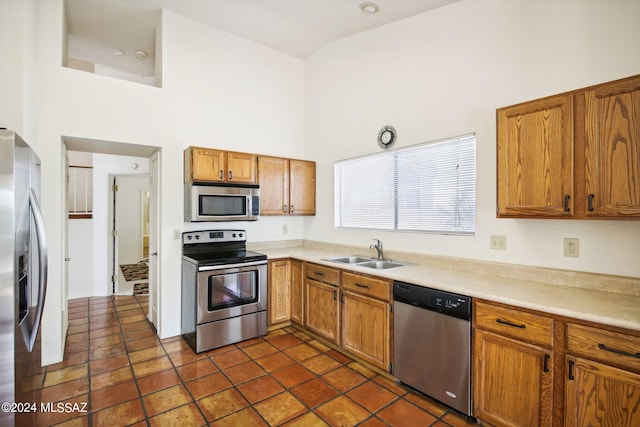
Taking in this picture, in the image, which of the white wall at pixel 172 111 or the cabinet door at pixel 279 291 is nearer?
the white wall at pixel 172 111

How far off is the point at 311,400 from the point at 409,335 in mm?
884

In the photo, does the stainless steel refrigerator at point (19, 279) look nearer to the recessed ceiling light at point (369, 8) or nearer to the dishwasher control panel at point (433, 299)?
the dishwasher control panel at point (433, 299)

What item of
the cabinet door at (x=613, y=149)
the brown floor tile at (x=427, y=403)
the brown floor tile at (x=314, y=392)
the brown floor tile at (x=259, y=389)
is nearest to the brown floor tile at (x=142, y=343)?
the brown floor tile at (x=259, y=389)

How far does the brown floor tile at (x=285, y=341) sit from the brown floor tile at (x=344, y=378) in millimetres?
692

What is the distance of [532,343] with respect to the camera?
179 centimetres

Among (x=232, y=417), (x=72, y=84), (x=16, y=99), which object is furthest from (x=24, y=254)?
(x=72, y=84)

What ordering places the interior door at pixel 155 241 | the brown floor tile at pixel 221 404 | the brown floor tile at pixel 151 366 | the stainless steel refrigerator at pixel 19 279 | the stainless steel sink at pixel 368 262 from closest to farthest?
the stainless steel refrigerator at pixel 19 279 < the brown floor tile at pixel 221 404 < the brown floor tile at pixel 151 366 < the stainless steel sink at pixel 368 262 < the interior door at pixel 155 241

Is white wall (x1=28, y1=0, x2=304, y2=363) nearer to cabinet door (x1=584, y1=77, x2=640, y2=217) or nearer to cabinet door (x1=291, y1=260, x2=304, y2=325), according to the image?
cabinet door (x1=291, y1=260, x2=304, y2=325)

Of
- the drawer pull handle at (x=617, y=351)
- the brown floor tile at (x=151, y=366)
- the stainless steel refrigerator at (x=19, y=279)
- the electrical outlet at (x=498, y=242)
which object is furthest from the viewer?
the brown floor tile at (x=151, y=366)

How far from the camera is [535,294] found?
77.9 inches

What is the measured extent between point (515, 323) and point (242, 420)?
186 cm

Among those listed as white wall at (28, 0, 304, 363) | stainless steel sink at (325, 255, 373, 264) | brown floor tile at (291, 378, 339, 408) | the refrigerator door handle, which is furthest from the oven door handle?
the refrigerator door handle

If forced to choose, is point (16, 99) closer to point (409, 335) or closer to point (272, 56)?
point (272, 56)

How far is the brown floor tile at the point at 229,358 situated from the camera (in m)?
2.91
